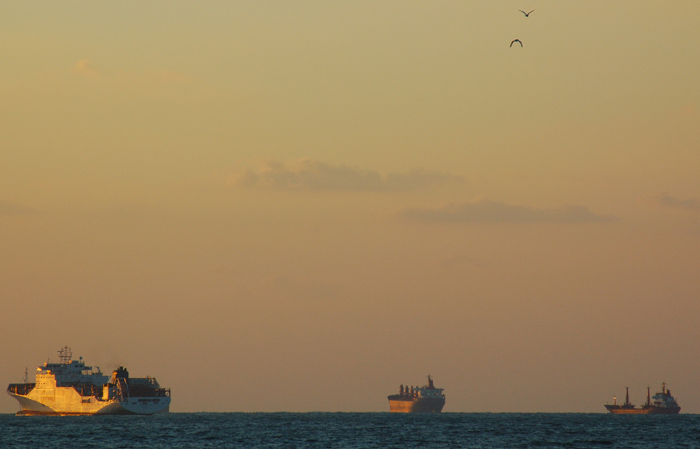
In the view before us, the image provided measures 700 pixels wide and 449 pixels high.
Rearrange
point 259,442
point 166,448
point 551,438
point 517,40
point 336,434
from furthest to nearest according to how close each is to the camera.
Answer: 1. point 336,434
2. point 551,438
3. point 259,442
4. point 166,448
5. point 517,40

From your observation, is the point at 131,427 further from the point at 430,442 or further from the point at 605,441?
the point at 605,441

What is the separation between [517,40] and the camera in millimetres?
86812

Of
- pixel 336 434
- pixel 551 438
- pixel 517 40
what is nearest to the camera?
Answer: pixel 517 40

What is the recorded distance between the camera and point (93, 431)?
538 feet

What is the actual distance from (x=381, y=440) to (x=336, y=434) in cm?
2202

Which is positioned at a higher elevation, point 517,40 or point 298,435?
point 517,40

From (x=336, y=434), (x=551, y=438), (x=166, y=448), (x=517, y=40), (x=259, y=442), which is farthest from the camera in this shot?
(x=336, y=434)

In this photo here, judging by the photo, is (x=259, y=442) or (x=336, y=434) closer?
(x=259, y=442)

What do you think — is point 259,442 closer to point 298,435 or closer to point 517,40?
point 298,435

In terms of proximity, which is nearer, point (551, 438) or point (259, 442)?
point (259, 442)

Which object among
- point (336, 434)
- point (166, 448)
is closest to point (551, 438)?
point (336, 434)

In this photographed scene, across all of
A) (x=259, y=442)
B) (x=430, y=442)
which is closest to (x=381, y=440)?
(x=430, y=442)

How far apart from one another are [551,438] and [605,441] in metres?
9.59

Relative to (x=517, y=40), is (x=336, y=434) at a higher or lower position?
lower
